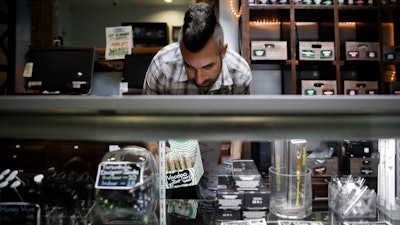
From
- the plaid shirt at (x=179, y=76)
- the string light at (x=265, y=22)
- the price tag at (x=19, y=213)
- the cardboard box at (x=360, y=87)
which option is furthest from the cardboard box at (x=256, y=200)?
the string light at (x=265, y=22)

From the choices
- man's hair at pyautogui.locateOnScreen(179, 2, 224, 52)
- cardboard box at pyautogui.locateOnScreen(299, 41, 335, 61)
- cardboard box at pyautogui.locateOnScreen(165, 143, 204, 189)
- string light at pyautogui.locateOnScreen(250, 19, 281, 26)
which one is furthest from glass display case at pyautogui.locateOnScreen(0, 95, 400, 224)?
string light at pyautogui.locateOnScreen(250, 19, 281, 26)

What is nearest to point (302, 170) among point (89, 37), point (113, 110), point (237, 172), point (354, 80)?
point (237, 172)

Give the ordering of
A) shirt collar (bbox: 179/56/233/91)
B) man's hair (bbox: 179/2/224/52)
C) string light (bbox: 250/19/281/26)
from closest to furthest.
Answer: man's hair (bbox: 179/2/224/52), shirt collar (bbox: 179/56/233/91), string light (bbox: 250/19/281/26)

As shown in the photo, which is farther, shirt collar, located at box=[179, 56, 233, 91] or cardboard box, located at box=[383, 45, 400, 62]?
cardboard box, located at box=[383, 45, 400, 62]

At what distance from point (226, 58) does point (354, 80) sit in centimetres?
210

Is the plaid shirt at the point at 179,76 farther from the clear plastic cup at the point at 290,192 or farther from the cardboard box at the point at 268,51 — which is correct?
the cardboard box at the point at 268,51

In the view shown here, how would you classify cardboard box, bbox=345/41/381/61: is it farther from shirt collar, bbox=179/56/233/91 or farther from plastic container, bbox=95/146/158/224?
plastic container, bbox=95/146/158/224

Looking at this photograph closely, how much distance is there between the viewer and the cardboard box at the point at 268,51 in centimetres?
324

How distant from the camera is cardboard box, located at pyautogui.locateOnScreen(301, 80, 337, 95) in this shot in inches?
129

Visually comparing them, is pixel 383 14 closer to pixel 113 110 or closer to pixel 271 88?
pixel 271 88

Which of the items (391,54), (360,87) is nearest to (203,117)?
(360,87)

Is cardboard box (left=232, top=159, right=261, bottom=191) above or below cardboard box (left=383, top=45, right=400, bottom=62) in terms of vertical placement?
below

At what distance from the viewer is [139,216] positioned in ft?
2.70

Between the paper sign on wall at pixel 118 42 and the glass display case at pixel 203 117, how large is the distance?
112 inches
